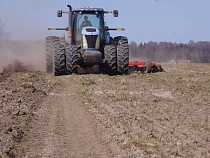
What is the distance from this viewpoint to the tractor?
60.1ft

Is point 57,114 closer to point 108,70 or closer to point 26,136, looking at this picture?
point 26,136

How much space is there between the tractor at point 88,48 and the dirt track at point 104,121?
153 inches

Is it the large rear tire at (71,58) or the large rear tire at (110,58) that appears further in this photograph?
the large rear tire at (110,58)

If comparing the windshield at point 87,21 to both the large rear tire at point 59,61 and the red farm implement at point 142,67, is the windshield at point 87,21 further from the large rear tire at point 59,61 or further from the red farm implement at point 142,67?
the red farm implement at point 142,67

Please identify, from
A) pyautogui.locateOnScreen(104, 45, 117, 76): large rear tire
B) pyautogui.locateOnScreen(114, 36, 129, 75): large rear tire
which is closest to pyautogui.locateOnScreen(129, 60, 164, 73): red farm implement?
pyautogui.locateOnScreen(114, 36, 129, 75): large rear tire

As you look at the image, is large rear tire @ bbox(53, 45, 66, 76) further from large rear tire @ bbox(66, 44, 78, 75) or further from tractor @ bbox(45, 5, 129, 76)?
large rear tire @ bbox(66, 44, 78, 75)

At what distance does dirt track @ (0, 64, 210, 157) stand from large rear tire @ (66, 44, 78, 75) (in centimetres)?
380

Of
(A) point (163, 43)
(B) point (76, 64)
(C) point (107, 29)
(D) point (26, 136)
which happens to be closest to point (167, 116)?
(D) point (26, 136)

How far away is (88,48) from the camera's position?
18.8 metres

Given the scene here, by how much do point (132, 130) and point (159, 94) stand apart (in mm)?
5306

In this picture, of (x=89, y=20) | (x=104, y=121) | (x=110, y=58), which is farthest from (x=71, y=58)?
(x=104, y=121)

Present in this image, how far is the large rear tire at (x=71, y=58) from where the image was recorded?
1822 cm

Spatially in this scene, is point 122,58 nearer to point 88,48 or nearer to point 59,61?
point 88,48

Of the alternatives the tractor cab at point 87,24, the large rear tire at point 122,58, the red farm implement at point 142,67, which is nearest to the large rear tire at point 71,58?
the tractor cab at point 87,24
